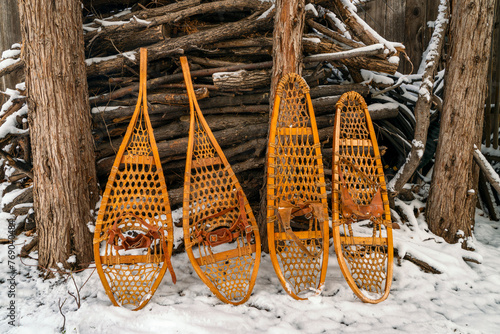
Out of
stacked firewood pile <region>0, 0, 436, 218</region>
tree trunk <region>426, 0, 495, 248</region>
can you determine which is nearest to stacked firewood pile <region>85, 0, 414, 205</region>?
stacked firewood pile <region>0, 0, 436, 218</region>

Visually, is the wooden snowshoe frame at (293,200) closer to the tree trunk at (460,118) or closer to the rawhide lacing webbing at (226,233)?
the rawhide lacing webbing at (226,233)

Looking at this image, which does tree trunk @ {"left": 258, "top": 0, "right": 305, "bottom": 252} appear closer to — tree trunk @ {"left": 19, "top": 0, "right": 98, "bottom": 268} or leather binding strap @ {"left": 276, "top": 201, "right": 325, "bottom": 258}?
leather binding strap @ {"left": 276, "top": 201, "right": 325, "bottom": 258}

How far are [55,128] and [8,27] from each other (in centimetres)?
205

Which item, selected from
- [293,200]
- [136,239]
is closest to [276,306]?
[293,200]

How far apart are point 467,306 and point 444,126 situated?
1.62 meters

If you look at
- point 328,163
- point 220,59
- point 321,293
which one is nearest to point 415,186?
point 328,163

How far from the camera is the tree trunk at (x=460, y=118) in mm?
2867

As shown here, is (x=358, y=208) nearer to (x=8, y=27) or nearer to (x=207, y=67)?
(x=207, y=67)

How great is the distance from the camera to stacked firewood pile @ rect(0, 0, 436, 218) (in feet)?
9.83

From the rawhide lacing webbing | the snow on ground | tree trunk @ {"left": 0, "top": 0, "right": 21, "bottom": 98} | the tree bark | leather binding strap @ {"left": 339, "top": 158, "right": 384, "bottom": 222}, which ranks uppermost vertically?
tree trunk @ {"left": 0, "top": 0, "right": 21, "bottom": 98}

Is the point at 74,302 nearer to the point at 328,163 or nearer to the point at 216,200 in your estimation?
the point at 216,200

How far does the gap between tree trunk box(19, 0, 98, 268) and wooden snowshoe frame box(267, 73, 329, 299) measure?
61.4 inches

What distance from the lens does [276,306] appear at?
7.19ft

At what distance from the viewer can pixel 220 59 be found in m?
3.30
